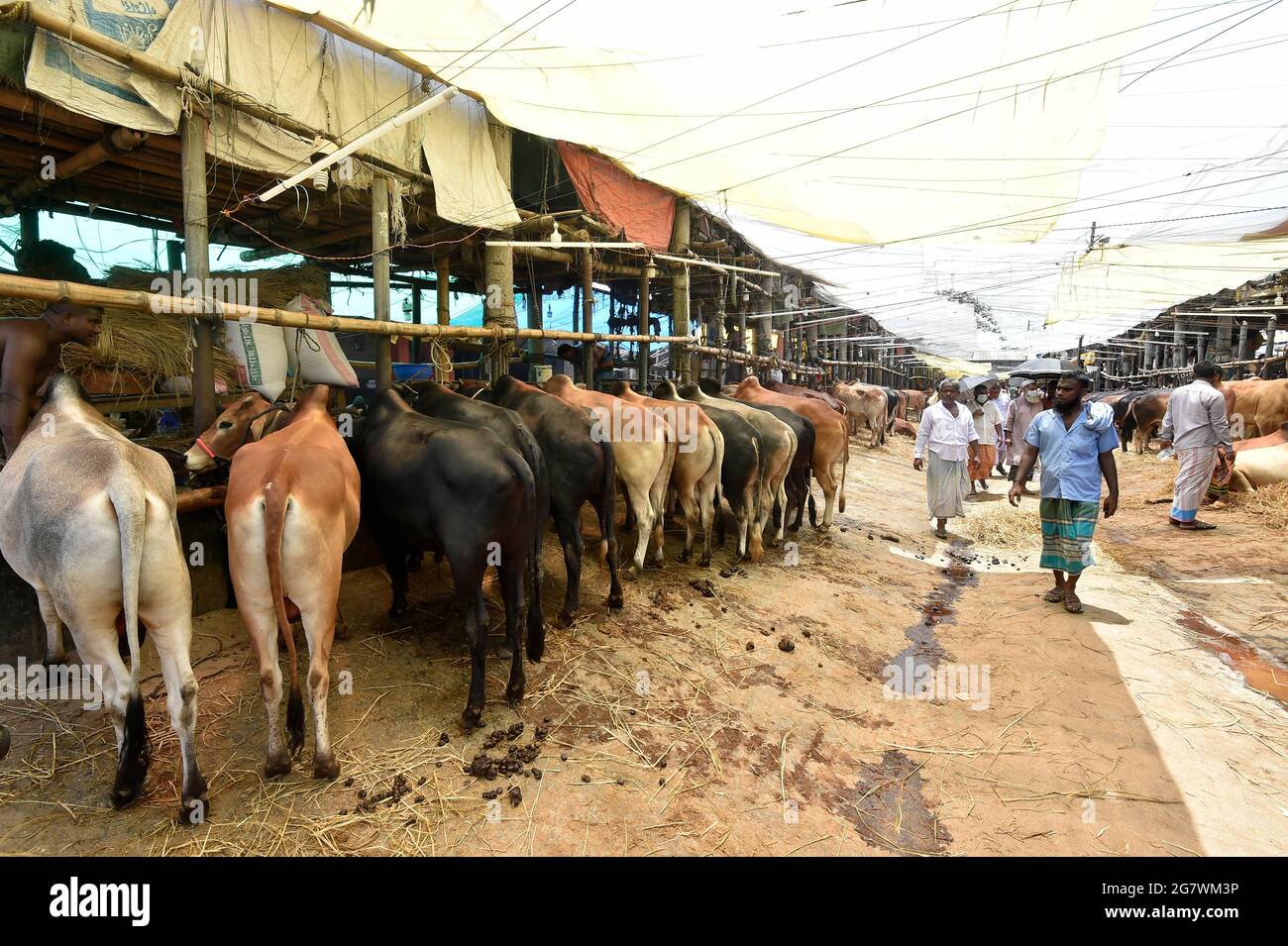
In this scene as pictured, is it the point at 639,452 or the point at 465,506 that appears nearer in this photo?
the point at 465,506

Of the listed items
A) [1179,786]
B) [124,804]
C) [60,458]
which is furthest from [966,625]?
[60,458]

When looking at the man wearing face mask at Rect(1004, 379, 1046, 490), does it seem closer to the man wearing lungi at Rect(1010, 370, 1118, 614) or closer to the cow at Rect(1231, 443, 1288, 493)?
the cow at Rect(1231, 443, 1288, 493)

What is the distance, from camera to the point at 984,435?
11477 millimetres

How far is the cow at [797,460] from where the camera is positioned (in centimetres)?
746

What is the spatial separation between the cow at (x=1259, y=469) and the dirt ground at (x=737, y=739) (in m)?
5.47

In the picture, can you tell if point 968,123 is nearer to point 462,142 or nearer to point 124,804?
point 462,142

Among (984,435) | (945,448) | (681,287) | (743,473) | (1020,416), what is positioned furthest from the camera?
(1020,416)

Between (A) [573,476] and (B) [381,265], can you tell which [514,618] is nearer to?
(A) [573,476]

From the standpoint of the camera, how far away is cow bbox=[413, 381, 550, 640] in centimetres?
414

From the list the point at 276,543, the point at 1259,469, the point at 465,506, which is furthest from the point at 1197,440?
the point at 276,543

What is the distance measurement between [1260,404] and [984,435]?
5.71 metres

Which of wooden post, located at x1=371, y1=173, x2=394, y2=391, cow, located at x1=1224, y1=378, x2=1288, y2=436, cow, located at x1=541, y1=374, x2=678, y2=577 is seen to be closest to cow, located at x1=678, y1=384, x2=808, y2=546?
cow, located at x1=541, y1=374, x2=678, y2=577

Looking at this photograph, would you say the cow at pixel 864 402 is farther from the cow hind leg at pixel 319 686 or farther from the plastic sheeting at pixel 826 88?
the cow hind leg at pixel 319 686

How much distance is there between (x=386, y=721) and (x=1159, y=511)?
1170 centimetres
